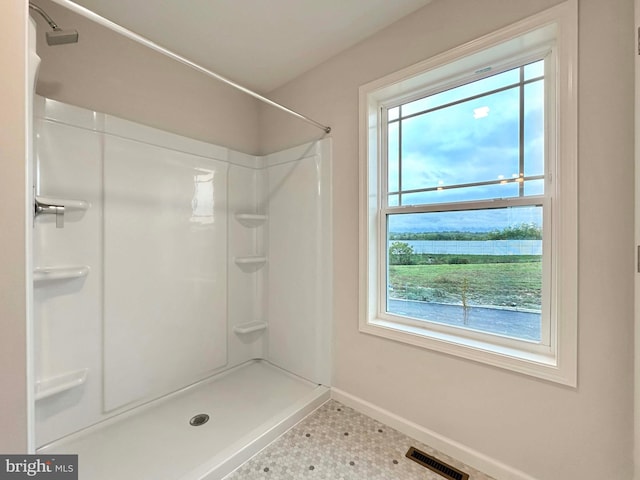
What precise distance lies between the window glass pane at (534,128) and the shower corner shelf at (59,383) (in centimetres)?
249

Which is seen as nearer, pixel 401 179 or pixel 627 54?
pixel 627 54

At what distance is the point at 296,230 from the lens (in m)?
2.10

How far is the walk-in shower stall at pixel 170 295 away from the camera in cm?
137

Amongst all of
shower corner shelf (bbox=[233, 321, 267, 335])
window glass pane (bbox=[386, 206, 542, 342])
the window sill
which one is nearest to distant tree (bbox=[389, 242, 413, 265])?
window glass pane (bbox=[386, 206, 542, 342])

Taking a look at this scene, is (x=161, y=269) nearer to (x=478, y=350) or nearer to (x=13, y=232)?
(x=13, y=232)

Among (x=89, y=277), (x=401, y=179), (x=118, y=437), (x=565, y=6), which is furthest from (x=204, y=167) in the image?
(x=565, y=6)

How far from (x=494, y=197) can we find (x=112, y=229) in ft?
6.93

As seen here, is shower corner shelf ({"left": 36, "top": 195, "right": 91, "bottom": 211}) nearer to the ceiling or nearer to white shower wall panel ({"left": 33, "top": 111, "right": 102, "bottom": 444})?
white shower wall panel ({"left": 33, "top": 111, "right": 102, "bottom": 444})

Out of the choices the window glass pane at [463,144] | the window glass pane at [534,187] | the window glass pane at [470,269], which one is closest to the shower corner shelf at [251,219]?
the window glass pane at [470,269]

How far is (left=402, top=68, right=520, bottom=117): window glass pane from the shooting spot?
1.35 m

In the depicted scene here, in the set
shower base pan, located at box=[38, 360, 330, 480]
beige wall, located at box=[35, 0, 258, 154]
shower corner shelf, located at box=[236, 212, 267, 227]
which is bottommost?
shower base pan, located at box=[38, 360, 330, 480]

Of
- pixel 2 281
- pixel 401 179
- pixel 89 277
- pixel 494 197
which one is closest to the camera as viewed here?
pixel 2 281

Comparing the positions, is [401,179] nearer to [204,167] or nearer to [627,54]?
[627,54]

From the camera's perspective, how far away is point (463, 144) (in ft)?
4.85
